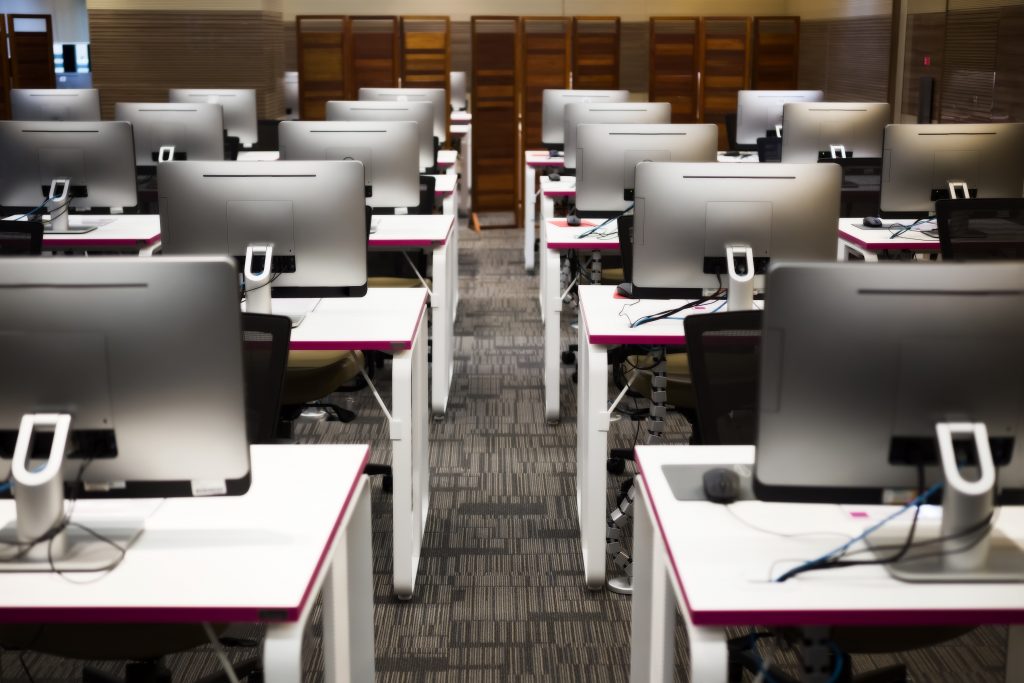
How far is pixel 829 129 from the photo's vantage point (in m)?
5.42

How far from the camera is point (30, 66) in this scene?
1309 cm

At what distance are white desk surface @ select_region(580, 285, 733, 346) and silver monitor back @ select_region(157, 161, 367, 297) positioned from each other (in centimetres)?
75

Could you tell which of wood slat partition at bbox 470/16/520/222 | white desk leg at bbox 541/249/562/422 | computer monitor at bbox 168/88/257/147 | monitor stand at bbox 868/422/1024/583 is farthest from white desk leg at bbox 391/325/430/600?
wood slat partition at bbox 470/16/520/222

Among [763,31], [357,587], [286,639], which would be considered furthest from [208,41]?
[286,639]

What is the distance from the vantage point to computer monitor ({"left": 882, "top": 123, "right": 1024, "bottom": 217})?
170 inches

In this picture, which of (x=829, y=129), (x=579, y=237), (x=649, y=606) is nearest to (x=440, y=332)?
(x=579, y=237)

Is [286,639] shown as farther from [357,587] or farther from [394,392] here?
[394,392]

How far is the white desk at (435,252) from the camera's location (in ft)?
14.4

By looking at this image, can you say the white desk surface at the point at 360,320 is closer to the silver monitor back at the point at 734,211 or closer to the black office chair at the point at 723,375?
the silver monitor back at the point at 734,211

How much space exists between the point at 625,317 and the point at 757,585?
1653 mm

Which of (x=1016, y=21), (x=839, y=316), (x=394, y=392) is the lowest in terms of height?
(x=394, y=392)

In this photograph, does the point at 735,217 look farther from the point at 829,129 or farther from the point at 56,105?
the point at 56,105

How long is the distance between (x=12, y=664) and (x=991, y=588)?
2396 mm

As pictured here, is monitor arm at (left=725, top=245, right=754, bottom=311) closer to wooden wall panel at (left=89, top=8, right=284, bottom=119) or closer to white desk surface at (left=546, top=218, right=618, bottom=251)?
white desk surface at (left=546, top=218, right=618, bottom=251)
